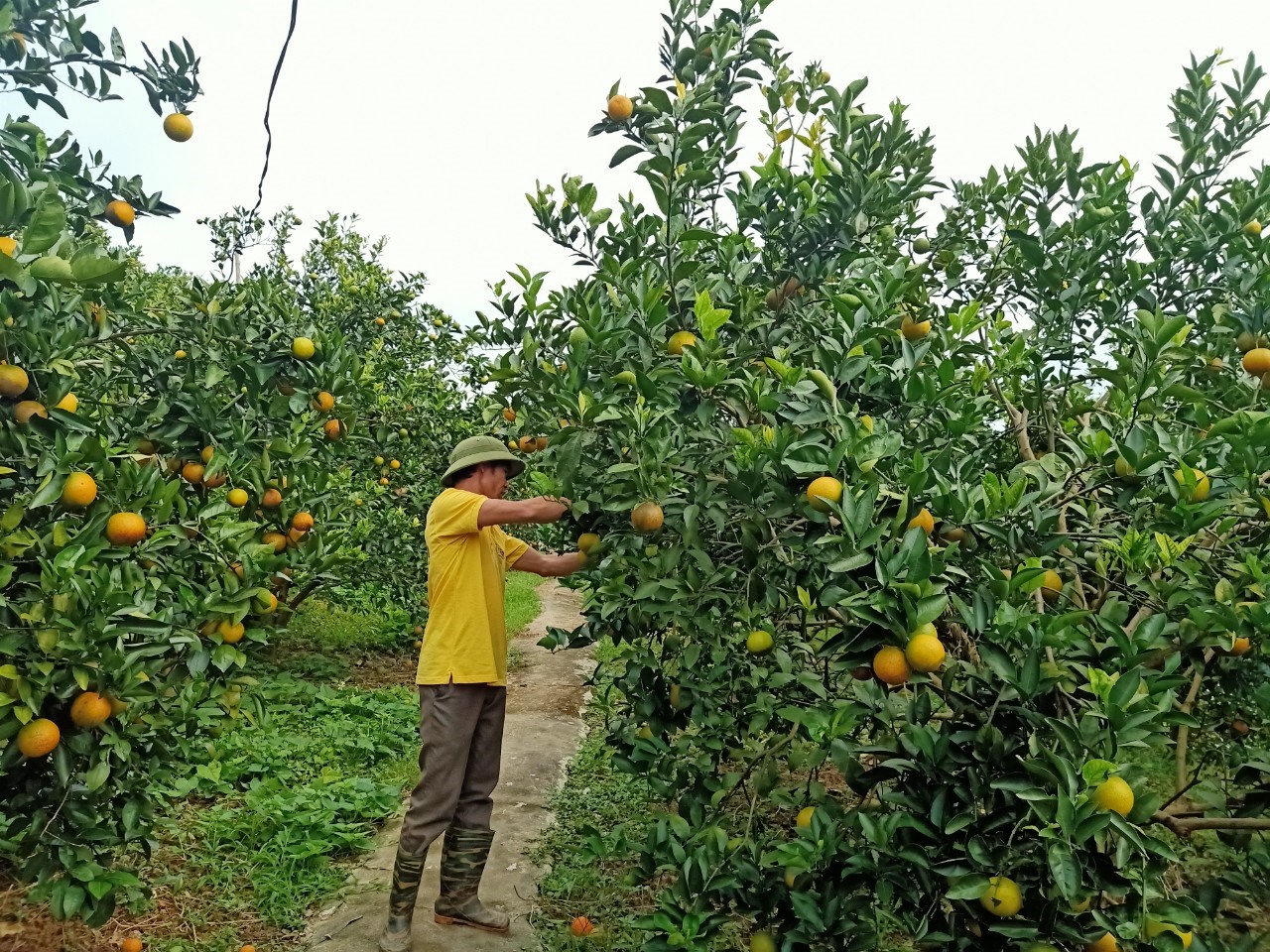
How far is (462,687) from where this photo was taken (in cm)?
282

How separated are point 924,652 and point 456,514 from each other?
1.77 m

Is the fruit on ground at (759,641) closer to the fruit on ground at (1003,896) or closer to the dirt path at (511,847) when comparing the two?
the fruit on ground at (1003,896)

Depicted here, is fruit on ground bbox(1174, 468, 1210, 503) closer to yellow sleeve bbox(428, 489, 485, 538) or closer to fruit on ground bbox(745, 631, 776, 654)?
fruit on ground bbox(745, 631, 776, 654)

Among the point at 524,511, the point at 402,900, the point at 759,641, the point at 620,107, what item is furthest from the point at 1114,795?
the point at 402,900

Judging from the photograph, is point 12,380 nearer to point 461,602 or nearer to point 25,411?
point 25,411

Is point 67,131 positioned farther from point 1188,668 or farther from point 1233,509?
point 1188,668

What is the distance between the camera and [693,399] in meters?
2.10

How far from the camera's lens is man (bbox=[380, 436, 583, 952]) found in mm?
2723

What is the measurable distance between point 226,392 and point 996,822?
2.72 m

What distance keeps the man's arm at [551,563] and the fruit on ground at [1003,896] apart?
1465mm

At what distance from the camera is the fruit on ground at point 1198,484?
1.69 m

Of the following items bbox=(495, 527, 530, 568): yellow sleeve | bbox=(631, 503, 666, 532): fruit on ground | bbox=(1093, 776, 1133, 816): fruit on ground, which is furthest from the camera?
bbox=(495, 527, 530, 568): yellow sleeve

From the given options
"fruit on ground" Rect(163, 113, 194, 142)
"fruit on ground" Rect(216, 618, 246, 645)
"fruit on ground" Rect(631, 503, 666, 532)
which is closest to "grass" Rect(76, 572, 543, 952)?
"fruit on ground" Rect(216, 618, 246, 645)

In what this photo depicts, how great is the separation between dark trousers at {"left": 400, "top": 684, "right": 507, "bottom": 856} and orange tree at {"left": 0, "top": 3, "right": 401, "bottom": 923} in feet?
2.04
